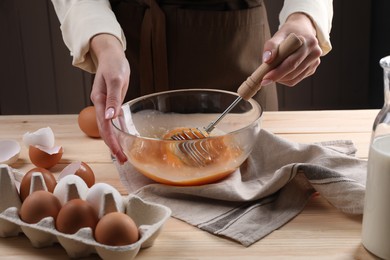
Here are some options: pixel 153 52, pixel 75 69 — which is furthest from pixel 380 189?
pixel 75 69

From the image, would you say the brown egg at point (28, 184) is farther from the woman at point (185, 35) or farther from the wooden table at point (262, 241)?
the woman at point (185, 35)

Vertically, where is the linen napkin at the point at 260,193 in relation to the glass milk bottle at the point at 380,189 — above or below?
below

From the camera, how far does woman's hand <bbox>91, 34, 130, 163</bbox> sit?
124cm

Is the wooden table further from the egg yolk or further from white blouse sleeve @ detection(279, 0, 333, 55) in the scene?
white blouse sleeve @ detection(279, 0, 333, 55)

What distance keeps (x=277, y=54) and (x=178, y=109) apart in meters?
0.28

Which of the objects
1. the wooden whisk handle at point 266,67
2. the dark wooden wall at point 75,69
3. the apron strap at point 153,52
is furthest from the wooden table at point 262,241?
the dark wooden wall at point 75,69

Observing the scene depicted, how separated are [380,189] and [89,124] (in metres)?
0.71

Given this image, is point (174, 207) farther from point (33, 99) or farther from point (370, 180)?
point (33, 99)

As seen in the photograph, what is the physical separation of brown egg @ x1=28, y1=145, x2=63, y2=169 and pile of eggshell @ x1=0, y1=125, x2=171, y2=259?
0.18 meters

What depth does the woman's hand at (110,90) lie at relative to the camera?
1.24m

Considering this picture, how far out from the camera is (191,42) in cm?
172

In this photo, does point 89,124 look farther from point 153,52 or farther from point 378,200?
point 378,200

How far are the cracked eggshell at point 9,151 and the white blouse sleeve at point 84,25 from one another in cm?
27

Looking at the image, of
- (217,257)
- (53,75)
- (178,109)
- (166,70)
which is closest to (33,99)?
(53,75)
